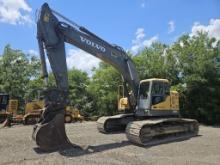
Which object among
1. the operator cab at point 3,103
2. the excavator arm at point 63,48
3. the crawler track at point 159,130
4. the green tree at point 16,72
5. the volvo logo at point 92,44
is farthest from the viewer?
the green tree at point 16,72

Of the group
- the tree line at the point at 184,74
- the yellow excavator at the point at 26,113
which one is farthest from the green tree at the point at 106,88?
the yellow excavator at the point at 26,113

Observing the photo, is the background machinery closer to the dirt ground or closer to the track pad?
the dirt ground

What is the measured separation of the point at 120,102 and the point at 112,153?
5.04m

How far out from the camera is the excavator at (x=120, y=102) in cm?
1128

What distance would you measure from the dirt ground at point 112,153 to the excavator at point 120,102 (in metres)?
0.59

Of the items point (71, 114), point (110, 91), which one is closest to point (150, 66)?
point (110, 91)

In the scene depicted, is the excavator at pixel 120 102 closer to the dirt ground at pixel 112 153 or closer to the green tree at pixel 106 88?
the dirt ground at pixel 112 153

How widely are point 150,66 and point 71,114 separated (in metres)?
6.35

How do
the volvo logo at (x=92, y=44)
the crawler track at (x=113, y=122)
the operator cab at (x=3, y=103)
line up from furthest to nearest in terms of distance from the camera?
the operator cab at (x=3, y=103)
the crawler track at (x=113, y=122)
the volvo logo at (x=92, y=44)

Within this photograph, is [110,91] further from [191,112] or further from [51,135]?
[51,135]

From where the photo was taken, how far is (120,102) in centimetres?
1588

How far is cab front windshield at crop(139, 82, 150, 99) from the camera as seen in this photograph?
14530 mm

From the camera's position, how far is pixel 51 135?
1114 centimetres

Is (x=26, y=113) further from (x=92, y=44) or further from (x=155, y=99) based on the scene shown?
(x=155, y=99)
